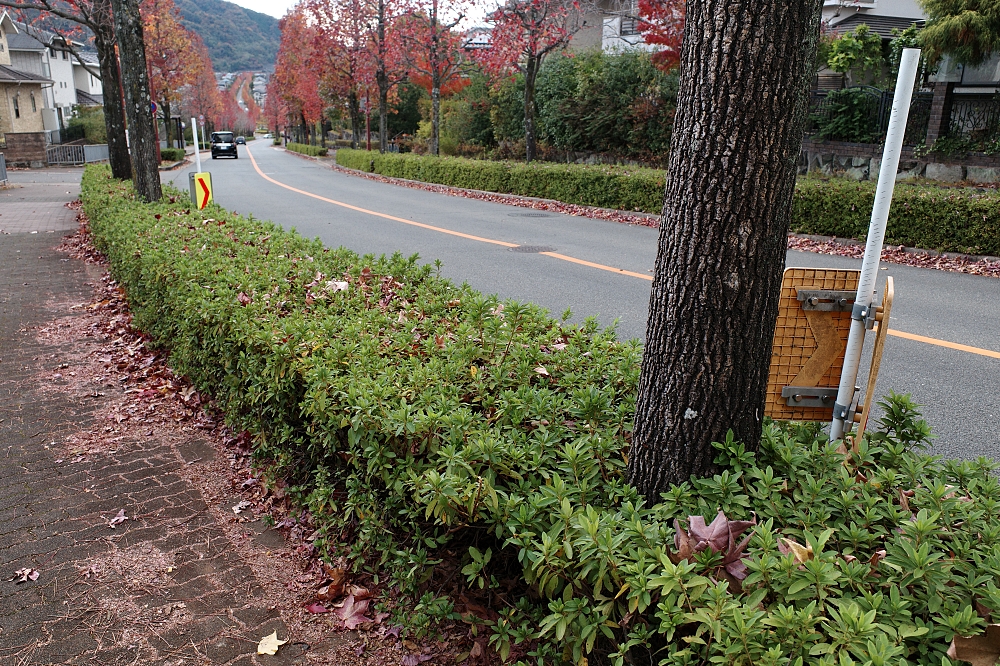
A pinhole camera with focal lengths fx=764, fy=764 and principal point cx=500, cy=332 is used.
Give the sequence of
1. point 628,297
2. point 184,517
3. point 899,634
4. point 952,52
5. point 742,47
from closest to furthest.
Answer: point 899,634
point 742,47
point 184,517
point 628,297
point 952,52

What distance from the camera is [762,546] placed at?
6.29ft

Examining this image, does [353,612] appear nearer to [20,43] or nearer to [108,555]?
[108,555]

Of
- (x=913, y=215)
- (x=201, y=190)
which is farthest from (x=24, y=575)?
(x=913, y=215)

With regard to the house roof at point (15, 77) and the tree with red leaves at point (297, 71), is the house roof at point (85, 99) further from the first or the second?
the house roof at point (15, 77)

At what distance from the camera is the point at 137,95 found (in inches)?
439

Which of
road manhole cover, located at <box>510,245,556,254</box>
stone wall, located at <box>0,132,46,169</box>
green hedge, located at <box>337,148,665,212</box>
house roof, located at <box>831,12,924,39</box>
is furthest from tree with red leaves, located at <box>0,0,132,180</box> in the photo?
stone wall, located at <box>0,132,46,169</box>

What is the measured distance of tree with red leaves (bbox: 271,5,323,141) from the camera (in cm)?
4992

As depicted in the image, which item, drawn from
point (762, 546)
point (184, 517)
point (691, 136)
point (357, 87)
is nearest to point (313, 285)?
point (184, 517)

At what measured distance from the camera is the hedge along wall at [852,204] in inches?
411

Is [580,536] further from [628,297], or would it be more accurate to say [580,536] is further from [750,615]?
[628,297]

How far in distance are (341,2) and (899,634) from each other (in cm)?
3790

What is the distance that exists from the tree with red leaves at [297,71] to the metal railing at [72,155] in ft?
43.1

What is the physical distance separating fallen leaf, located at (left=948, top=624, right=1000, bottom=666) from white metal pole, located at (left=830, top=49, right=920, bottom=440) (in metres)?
1.21

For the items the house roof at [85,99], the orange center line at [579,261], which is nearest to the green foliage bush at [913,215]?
the orange center line at [579,261]
